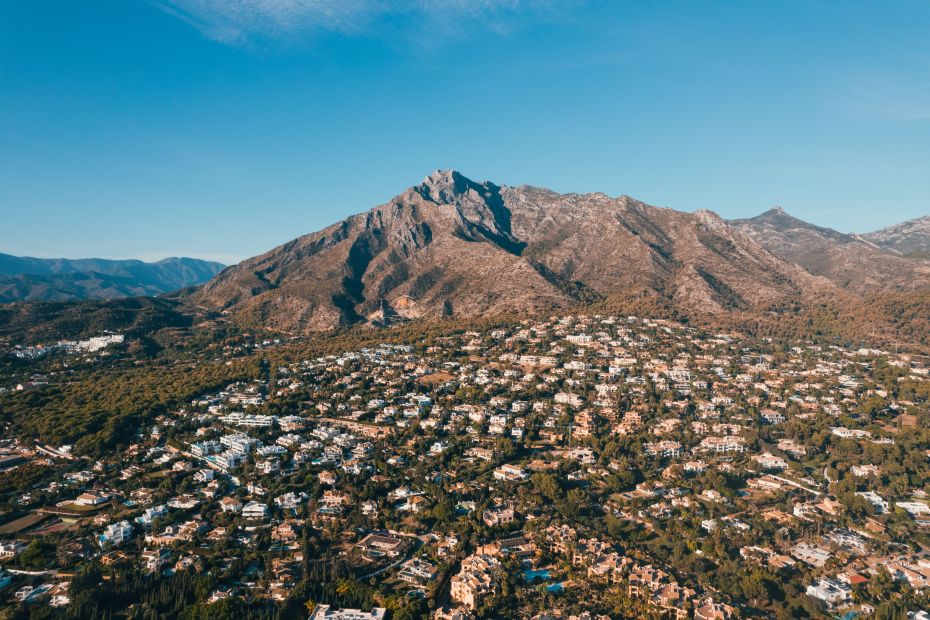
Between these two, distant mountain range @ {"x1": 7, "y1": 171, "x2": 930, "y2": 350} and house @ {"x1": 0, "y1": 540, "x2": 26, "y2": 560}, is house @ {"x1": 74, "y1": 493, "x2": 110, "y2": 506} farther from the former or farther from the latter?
distant mountain range @ {"x1": 7, "y1": 171, "x2": 930, "y2": 350}

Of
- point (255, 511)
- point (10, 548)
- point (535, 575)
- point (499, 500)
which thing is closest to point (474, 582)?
point (535, 575)

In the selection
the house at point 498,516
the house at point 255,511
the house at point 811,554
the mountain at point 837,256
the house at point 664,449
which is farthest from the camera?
the mountain at point 837,256

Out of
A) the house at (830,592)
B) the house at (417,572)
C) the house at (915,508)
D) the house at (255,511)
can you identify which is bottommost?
the house at (830,592)

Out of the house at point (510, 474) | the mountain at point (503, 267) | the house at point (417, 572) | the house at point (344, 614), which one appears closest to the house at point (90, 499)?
the house at point (344, 614)

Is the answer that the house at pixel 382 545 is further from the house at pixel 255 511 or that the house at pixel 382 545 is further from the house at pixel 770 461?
the house at pixel 770 461

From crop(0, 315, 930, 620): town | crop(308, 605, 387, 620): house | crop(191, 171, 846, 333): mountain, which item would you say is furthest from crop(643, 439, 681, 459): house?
crop(191, 171, 846, 333): mountain

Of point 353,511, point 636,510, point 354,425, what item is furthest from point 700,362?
point 353,511
